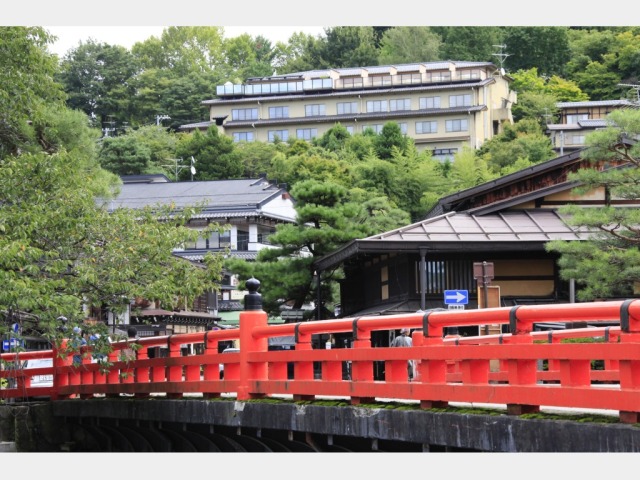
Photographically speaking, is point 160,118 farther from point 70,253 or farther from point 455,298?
point 70,253

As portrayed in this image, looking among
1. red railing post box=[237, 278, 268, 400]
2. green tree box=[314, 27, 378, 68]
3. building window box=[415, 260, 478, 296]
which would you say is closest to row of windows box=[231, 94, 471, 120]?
green tree box=[314, 27, 378, 68]

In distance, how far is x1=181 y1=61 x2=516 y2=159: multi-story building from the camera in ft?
295

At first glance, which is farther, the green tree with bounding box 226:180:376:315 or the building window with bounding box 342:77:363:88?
the building window with bounding box 342:77:363:88

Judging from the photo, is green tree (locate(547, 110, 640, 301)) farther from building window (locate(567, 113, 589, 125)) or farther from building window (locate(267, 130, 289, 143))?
building window (locate(267, 130, 289, 143))

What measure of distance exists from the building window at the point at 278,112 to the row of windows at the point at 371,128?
1566 mm

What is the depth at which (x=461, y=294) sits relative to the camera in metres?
20.7

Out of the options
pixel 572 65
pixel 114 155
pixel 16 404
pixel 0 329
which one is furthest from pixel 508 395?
pixel 572 65

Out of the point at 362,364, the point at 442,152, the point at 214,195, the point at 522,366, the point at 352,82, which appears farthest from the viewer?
the point at 352,82

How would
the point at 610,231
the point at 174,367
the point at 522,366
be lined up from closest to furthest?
the point at 522,366
the point at 174,367
the point at 610,231

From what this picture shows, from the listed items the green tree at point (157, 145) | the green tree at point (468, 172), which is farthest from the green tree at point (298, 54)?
the green tree at point (468, 172)

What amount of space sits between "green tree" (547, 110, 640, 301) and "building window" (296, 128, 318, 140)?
66.7m

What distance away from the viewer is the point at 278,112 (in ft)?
311

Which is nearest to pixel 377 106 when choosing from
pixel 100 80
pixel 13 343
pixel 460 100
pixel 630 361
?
pixel 460 100

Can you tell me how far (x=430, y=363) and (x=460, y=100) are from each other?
82.3m
